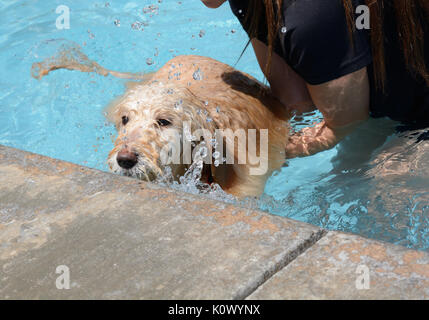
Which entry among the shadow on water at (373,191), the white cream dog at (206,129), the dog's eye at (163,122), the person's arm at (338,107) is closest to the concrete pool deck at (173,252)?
the white cream dog at (206,129)

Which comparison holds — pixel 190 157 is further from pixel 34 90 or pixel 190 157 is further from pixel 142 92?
pixel 34 90

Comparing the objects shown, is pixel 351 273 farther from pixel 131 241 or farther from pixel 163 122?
pixel 163 122

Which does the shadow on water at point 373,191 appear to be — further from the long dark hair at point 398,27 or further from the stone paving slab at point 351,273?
the stone paving slab at point 351,273

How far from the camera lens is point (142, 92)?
3318 mm


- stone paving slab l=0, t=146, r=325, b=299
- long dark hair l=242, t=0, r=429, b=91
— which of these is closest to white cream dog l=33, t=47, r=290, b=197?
stone paving slab l=0, t=146, r=325, b=299

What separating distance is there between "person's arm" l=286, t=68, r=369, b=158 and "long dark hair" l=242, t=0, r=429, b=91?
11 cm

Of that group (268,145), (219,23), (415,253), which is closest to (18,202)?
(415,253)

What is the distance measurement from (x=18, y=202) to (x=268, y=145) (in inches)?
77.5

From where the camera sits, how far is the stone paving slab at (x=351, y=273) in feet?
5.21

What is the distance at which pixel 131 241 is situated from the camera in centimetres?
192

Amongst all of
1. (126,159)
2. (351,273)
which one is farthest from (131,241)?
(126,159)

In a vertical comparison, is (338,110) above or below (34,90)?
below

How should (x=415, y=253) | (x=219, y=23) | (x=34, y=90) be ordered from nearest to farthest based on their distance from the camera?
1. (x=415, y=253)
2. (x=34, y=90)
3. (x=219, y=23)

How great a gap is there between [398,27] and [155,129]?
1432 mm
